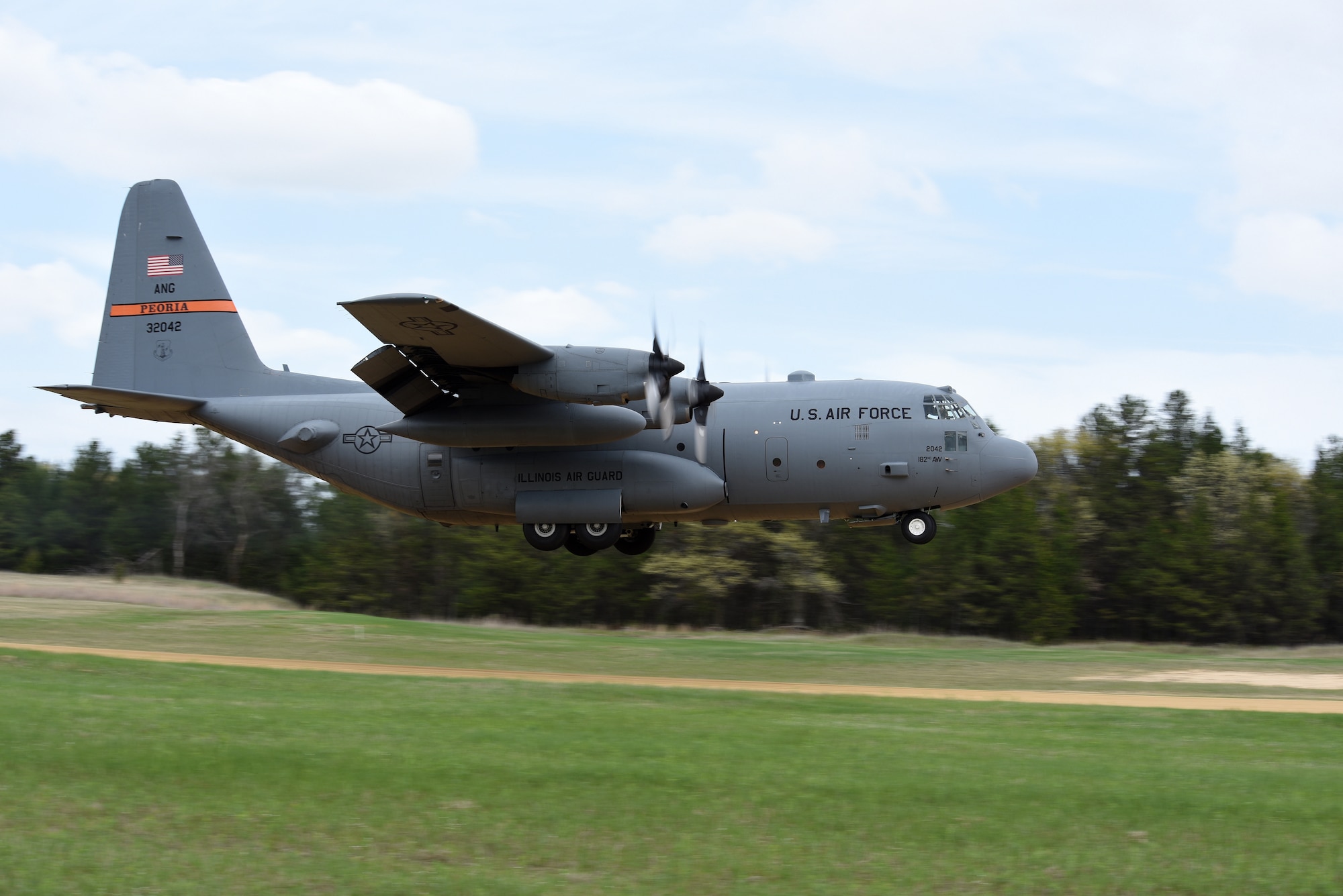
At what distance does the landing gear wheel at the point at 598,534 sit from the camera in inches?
939

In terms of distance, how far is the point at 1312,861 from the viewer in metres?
8.83

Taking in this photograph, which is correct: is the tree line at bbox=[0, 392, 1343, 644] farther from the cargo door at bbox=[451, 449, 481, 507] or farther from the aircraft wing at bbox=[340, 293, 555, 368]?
the aircraft wing at bbox=[340, 293, 555, 368]

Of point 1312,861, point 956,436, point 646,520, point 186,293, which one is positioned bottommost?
point 1312,861

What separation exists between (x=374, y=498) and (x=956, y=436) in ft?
38.7

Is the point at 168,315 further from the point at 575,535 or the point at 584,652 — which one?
the point at 584,652

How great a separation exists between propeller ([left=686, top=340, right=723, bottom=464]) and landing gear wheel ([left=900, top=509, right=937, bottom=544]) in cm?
424

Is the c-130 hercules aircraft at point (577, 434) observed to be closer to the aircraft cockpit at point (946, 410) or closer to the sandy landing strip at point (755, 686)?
the aircraft cockpit at point (946, 410)

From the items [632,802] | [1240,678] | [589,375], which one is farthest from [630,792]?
[1240,678]

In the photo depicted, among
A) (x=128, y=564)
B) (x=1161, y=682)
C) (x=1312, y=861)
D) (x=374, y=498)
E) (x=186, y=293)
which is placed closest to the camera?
(x=1312, y=861)

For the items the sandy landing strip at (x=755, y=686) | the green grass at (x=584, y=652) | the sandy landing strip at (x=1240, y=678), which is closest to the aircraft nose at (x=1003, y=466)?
the green grass at (x=584, y=652)

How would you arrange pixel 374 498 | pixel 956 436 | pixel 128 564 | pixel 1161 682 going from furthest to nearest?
pixel 128 564, pixel 374 498, pixel 956 436, pixel 1161 682

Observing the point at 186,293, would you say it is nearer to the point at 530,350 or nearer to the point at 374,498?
the point at 374,498

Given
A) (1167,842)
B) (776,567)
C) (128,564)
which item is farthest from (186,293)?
(776,567)

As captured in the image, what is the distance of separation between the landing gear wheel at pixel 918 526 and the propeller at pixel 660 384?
5.46 metres
